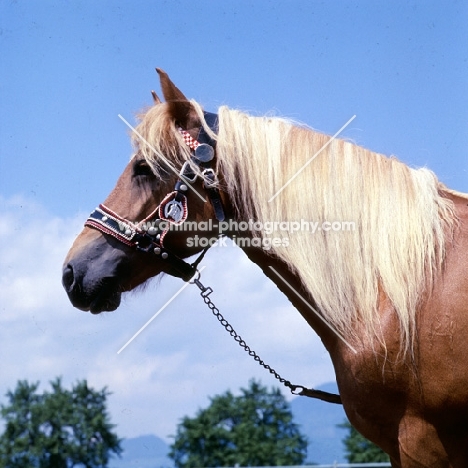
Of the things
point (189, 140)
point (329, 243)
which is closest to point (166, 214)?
point (189, 140)

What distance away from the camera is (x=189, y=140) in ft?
11.7

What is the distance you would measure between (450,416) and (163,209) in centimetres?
184

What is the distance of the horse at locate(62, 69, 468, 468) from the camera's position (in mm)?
2992

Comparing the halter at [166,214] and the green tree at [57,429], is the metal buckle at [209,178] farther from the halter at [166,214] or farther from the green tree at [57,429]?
the green tree at [57,429]

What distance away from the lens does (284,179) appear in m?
3.41

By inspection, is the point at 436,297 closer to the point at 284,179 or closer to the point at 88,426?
the point at 284,179

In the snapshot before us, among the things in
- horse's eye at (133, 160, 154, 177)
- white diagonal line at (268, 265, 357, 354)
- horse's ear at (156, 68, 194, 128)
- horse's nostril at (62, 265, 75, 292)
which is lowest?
white diagonal line at (268, 265, 357, 354)

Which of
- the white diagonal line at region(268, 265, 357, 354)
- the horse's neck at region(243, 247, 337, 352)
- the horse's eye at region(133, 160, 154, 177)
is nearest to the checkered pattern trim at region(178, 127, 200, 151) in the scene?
the horse's eye at region(133, 160, 154, 177)

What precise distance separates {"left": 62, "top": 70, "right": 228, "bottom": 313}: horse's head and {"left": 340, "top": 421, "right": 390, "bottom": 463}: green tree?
681cm

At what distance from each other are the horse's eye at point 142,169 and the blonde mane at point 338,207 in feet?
0.19

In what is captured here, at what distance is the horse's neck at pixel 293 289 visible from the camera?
11.1 feet

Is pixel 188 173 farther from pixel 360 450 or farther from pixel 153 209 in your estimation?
pixel 360 450

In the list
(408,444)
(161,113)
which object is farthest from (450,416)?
(161,113)

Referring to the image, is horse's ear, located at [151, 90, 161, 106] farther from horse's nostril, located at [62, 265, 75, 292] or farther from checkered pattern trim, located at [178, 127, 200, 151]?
horse's nostril, located at [62, 265, 75, 292]
